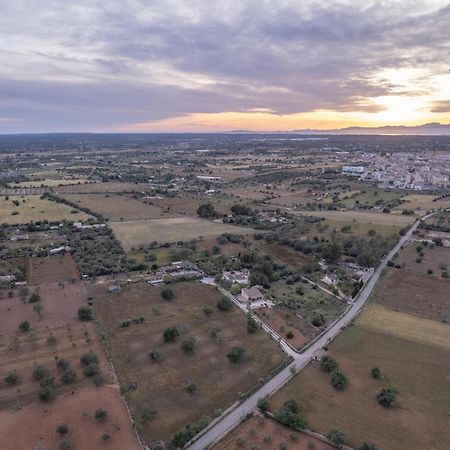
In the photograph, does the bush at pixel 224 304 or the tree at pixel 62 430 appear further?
the bush at pixel 224 304

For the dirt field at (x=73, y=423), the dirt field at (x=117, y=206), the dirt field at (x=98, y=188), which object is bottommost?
the dirt field at (x=98, y=188)

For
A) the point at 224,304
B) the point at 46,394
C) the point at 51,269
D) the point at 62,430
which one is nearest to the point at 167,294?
the point at 224,304

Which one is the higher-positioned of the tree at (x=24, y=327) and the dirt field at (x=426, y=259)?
the tree at (x=24, y=327)

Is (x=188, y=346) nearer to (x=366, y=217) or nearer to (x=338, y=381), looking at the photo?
(x=338, y=381)

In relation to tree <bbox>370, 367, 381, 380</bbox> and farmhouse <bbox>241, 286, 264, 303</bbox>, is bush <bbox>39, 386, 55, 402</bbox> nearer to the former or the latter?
farmhouse <bbox>241, 286, 264, 303</bbox>

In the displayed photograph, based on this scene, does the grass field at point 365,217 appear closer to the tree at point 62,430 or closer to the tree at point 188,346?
the tree at point 188,346

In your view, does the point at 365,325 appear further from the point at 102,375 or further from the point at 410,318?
the point at 102,375

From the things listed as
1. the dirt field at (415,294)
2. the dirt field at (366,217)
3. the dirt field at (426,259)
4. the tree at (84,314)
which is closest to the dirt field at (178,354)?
the tree at (84,314)
